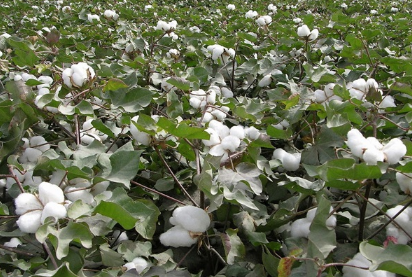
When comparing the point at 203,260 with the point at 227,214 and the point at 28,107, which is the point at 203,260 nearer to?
the point at 227,214

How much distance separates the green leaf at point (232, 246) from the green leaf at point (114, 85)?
2.09ft

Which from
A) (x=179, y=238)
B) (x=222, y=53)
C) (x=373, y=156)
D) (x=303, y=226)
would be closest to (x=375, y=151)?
(x=373, y=156)

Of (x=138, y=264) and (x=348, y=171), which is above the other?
(x=348, y=171)

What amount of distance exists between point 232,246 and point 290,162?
40 cm

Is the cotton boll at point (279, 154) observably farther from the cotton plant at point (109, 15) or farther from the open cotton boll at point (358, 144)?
the cotton plant at point (109, 15)

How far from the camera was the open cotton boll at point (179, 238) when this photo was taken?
1.01 meters

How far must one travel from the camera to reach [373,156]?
89 cm

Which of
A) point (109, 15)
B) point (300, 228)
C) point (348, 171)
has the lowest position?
point (109, 15)

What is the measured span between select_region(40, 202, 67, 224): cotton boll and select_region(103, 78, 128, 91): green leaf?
22.9 inches

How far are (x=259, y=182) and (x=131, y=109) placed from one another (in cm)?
→ 53

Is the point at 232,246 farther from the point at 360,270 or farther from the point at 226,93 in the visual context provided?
the point at 226,93

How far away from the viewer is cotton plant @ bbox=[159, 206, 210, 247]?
1000 mm

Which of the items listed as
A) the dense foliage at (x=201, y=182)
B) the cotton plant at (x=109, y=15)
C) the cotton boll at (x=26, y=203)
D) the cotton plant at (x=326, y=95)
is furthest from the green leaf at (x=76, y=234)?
the cotton plant at (x=109, y=15)

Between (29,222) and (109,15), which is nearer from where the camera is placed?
(29,222)
